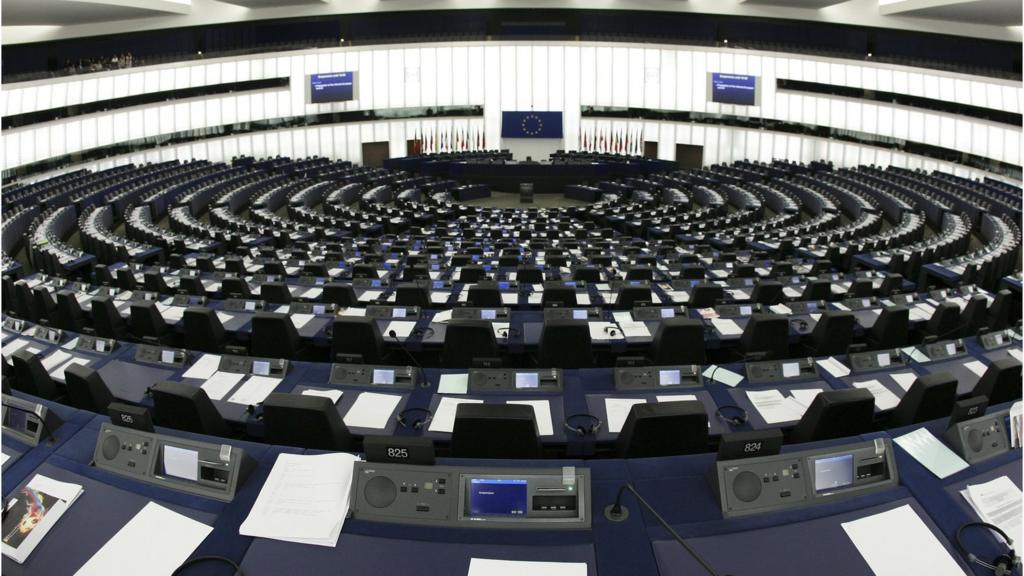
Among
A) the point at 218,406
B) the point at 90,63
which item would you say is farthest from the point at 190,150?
the point at 218,406

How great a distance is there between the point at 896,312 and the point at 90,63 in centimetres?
3885

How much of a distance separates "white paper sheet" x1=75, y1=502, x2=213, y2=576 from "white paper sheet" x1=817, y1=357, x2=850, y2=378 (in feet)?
17.3

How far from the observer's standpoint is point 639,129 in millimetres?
38250

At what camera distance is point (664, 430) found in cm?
429

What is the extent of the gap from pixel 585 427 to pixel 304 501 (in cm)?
227

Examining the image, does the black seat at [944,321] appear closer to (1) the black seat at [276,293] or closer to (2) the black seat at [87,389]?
(1) the black seat at [276,293]

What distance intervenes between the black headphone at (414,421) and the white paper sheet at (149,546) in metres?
1.96

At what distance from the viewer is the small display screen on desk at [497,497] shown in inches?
122

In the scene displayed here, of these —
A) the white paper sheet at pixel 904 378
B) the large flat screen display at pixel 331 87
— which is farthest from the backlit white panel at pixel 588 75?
the white paper sheet at pixel 904 378

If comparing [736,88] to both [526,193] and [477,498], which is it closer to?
[526,193]

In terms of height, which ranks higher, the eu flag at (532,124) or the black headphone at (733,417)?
the eu flag at (532,124)

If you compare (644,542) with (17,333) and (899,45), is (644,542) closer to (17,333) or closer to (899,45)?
(17,333)

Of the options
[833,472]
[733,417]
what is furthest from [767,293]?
[833,472]

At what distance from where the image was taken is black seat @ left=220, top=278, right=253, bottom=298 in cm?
955
